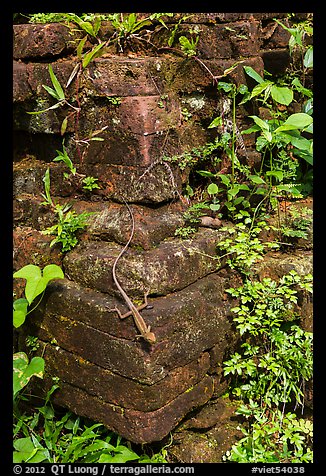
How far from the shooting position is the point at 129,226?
3453 millimetres

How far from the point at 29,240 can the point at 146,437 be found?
163 cm

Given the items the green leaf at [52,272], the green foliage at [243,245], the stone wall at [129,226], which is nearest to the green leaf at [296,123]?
the stone wall at [129,226]

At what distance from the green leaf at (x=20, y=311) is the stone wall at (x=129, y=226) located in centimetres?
13

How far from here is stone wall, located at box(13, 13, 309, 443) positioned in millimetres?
3248

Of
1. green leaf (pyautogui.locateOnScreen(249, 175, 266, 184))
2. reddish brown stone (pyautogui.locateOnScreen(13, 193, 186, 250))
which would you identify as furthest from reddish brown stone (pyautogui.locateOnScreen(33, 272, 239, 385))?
green leaf (pyautogui.locateOnScreen(249, 175, 266, 184))

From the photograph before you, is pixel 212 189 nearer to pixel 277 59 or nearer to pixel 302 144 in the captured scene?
pixel 302 144

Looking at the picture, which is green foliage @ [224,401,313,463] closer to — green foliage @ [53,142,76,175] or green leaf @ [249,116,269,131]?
green leaf @ [249,116,269,131]

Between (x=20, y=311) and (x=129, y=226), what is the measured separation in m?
0.95

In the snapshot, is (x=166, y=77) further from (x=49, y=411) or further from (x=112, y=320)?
(x=49, y=411)

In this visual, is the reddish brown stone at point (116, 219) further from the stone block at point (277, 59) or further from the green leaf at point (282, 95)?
the stone block at point (277, 59)

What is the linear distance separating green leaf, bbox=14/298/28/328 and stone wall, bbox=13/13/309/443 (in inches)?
5.0

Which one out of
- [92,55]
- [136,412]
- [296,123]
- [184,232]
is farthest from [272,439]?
[92,55]

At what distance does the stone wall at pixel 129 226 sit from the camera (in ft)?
10.7

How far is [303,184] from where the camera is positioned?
4.30 metres
